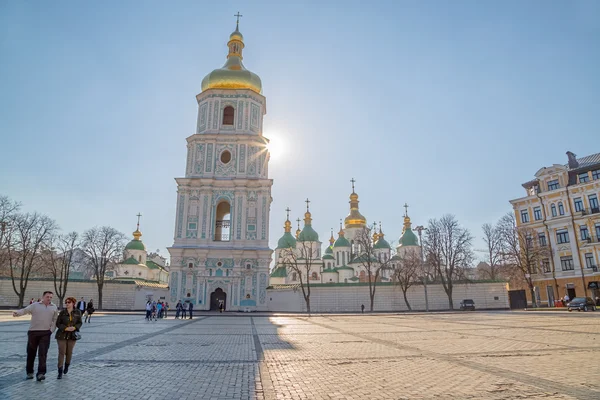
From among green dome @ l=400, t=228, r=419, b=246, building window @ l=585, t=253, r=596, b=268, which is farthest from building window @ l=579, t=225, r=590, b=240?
green dome @ l=400, t=228, r=419, b=246

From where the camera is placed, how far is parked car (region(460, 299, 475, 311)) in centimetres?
3853

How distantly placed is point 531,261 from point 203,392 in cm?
4344

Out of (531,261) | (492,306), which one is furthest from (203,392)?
(531,261)

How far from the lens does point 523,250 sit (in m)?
43.2

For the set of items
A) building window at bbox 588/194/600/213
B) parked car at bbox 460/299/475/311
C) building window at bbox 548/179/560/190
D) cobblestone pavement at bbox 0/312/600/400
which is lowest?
cobblestone pavement at bbox 0/312/600/400

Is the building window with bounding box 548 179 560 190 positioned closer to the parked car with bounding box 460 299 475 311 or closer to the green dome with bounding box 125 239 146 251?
the parked car with bounding box 460 299 475 311

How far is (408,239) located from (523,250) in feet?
84.9

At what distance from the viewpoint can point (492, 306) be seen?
40000 mm

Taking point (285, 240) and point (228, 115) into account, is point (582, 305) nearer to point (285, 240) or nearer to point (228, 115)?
point (228, 115)

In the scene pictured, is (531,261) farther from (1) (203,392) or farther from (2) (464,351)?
(1) (203,392)

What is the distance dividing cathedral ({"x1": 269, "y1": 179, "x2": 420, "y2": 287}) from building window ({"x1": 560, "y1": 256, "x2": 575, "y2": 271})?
917 inches

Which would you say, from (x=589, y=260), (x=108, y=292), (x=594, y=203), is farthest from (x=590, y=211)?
(x=108, y=292)

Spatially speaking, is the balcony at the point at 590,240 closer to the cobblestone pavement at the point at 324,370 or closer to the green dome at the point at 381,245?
the green dome at the point at 381,245

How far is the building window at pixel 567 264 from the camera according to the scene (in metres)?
40.6
